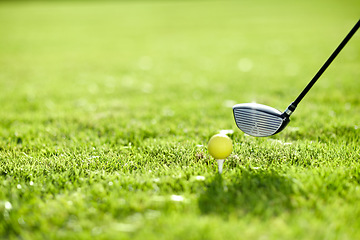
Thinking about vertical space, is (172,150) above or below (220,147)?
below

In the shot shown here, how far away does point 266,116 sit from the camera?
326cm

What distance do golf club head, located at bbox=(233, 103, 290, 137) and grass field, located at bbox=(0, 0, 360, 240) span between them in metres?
0.33

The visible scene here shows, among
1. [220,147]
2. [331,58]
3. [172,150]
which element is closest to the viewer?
[220,147]

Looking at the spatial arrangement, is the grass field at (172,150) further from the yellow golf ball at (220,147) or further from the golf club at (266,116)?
the golf club at (266,116)

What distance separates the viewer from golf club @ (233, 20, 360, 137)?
10.6ft

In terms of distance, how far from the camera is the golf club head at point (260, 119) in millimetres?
3238

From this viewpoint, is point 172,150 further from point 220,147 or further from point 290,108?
point 290,108

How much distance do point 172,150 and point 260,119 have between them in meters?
1.08

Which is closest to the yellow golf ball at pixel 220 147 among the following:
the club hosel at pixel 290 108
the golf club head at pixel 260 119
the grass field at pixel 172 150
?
the grass field at pixel 172 150

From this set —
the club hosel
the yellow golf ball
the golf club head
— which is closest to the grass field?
the yellow golf ball

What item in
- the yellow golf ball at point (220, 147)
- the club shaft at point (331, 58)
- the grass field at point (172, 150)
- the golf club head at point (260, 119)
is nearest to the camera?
the grass field at point (172, 150)

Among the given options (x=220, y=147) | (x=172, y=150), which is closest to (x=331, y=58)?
(x=220, y=147)

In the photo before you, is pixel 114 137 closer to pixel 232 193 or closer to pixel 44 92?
pixel 232 193

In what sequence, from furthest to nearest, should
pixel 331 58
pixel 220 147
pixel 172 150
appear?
pixel 172 150 → pixel 331 58 → pixel 220 147
